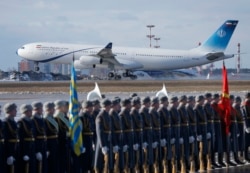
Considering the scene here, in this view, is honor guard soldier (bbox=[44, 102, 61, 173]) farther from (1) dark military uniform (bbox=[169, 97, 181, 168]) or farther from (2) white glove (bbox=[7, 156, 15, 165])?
(1) dark military uniform (bbox=[169, 97, 181, 168])

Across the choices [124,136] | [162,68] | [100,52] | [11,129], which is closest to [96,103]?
[124,136]

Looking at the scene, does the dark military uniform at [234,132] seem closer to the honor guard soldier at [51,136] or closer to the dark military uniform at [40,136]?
the honor guard soldier at [51,136]

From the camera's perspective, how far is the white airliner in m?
54.3

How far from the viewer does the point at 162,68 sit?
194ft

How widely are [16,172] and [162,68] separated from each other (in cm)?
4987

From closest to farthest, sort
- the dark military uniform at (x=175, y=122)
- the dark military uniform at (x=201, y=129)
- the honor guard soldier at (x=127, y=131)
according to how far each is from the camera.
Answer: the honor guard soldier at (x=127, y=131)
the dark military uniform at (x=175, y=122)
the dark military uniform at (x=201, y=129)

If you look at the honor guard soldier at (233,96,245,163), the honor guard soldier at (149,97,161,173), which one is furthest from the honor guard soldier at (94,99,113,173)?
the honor guard soldier at (233,96,245,163)

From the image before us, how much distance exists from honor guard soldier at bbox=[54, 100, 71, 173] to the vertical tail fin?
49.3 metres

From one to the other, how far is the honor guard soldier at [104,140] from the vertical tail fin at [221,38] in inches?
1921

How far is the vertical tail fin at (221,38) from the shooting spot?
58.9m

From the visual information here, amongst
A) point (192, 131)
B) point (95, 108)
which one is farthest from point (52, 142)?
point (192, 131)

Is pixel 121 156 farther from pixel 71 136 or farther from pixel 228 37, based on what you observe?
pixel 228 37

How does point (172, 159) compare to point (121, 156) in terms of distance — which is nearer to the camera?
point (121, 156)

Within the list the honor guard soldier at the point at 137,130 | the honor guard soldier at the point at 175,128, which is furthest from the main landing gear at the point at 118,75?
the honor guard soldier at the point at 137,130
